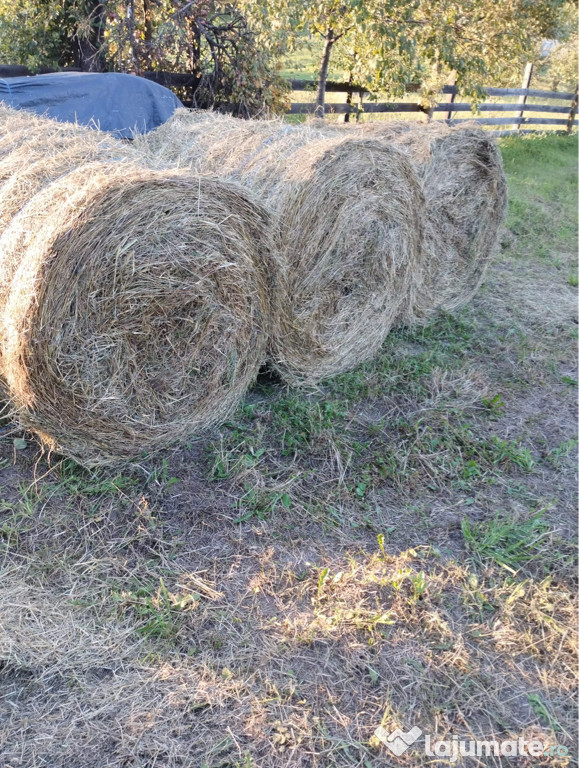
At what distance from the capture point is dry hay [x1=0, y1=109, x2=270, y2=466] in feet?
9.36

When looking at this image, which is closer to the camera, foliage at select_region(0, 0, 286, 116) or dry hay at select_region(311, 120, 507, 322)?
dry hay at select_region(311, 120, 507, 322)

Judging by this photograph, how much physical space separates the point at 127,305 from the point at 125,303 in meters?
0.02

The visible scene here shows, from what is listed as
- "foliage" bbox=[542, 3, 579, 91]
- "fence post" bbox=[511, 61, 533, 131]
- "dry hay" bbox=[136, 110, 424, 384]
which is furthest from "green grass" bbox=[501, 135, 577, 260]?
"foliage" bbox=[542, 3, 579, 91]

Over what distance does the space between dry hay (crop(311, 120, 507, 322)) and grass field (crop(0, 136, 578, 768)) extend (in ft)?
4.54

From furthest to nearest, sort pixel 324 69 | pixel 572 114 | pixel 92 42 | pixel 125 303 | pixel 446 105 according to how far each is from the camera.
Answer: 1. pixel 572 114
2. pixel 446 105
3. pixel 92 42
4. pixel 324 69
5. pixel 125 303

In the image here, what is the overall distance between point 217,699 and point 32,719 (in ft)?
2.07

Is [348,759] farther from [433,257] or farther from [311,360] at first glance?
[433,257]

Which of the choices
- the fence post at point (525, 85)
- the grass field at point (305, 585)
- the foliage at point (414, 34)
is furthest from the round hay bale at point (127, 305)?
the fence post at point (525, 85)

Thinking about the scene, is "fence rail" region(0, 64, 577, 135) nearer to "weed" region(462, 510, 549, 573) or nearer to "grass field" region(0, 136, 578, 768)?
"grass field" region(0, 136, 578, 768)

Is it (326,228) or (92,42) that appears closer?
(326,228)

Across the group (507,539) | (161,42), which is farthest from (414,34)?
(507,539)

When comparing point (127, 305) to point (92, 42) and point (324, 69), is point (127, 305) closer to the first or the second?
point (324, 69)

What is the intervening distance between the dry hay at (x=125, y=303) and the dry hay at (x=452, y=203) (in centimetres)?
212

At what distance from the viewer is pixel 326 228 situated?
13.4 ft
